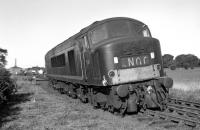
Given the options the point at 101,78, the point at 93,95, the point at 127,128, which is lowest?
the point at 127,128

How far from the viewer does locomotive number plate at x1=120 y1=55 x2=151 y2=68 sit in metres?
9.22

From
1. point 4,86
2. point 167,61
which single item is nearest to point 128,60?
point 4,86

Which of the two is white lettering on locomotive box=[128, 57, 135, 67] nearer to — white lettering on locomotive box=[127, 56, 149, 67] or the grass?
white lettering on locomotive box=[127, 56, 149, 67]

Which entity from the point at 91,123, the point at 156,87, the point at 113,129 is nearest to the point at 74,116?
the point at 91,123

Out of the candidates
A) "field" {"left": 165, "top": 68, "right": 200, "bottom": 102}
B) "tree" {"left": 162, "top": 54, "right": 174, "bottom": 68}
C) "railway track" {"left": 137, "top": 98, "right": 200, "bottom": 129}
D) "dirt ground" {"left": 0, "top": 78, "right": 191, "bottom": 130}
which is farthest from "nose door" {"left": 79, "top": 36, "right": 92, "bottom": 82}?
"tree" {"left": 162, "top": 54, "right": 174, "bottom": 68}

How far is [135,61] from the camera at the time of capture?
30.6 ft

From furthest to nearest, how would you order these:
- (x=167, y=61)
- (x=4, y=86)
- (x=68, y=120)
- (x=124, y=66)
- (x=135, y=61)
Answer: (x=167, y=61) → (x=4, y=86) → (x=135, y=61) → (x=124, y=66) → (x=68, y=120)

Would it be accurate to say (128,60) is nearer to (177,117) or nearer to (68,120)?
(177,117)

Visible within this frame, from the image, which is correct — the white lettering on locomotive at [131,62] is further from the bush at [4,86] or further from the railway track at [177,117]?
the bush at [4,86]

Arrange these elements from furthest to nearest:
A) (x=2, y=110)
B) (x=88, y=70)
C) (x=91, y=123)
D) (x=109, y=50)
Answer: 1. (x=2, y=110)
2. (x=88, y=70)
3. (x=109, y=50)
4. (x=91, y=123)

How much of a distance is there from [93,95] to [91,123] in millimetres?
2760

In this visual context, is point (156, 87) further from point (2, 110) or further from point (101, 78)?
point (2, 110)

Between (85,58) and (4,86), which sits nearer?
(85,58)

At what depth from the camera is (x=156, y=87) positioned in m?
9.38
